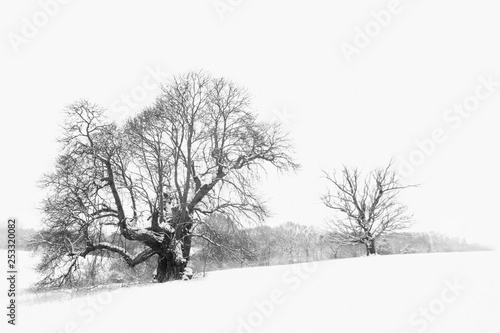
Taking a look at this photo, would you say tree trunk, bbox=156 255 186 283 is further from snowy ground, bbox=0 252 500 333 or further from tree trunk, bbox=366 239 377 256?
tree trunk, bbox=366 239 377 256

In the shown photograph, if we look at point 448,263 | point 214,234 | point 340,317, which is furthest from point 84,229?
point 448,263

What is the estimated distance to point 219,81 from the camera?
57.8 ft

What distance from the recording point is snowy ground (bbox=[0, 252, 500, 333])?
5156 mm

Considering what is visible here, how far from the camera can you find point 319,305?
6.14m

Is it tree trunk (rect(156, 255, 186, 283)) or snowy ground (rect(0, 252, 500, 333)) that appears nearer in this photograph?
snowy ground (rect(0, 252, 500, 333))

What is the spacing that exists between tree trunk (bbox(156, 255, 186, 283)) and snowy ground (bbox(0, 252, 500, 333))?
4942 mm

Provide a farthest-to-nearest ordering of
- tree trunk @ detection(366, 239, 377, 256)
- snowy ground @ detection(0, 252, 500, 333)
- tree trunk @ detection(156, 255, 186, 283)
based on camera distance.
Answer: tree trunk @ detection(366, 239, 377, 256) < tree trunk @ detection(156, 255, 186, 283) < snowy ground @ detection(0, 252, 500, 333)

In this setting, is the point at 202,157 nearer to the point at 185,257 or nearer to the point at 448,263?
the point at 185,257

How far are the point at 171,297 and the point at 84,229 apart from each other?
25.0 ft

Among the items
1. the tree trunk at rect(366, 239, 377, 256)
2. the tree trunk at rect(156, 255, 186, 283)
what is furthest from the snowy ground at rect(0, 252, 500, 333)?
the tree trunk at rect(366, 239, 377, 256)

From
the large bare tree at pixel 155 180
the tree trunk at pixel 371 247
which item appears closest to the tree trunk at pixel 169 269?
the large bare tree at pixel 155 180

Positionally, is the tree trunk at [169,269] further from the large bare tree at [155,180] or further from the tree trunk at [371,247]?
the tree trunk at [371,247]

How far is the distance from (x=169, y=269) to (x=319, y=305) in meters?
9.79

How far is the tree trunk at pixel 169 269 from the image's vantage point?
14.1 m
